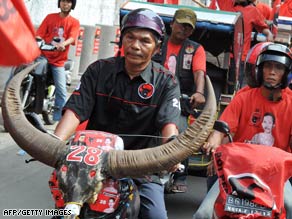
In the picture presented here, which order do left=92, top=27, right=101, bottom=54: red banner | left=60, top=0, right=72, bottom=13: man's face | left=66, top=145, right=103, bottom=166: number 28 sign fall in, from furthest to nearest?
1. left=92, top=27, right=101, bottom=54: red banner
2. left=60, top=0, right=72, bottom=13: man's face
3. left=66, top=145, right=103, bottom=166: number 28 sign

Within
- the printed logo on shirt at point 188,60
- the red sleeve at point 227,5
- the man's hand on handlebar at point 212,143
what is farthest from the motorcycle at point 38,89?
the man's hand on handlebar at point 212,143

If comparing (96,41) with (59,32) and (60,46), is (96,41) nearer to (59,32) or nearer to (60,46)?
(59,32)

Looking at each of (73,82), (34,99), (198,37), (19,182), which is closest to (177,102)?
(19,182)

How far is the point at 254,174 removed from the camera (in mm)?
3508

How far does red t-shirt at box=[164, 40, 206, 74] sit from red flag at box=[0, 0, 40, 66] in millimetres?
4059

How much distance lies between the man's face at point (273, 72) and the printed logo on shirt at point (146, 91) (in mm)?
1001

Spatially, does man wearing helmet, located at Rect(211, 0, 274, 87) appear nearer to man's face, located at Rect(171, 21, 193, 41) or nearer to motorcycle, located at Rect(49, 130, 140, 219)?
man's face, located at Rect(171, 21, 193, 41)

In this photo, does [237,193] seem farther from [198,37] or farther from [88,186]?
[198,37]

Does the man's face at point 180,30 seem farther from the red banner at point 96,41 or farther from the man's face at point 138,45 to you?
the red banner at point 96,41

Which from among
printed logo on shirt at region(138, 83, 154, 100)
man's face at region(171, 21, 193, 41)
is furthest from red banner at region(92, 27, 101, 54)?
printed logo on shirt at region(138, 83, 154, 100)

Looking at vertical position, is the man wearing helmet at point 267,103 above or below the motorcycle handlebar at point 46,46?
above

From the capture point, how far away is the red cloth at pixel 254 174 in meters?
3.43

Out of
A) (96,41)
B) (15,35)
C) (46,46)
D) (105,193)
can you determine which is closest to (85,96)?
(105,193)

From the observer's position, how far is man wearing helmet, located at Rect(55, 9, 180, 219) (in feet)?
13.1
